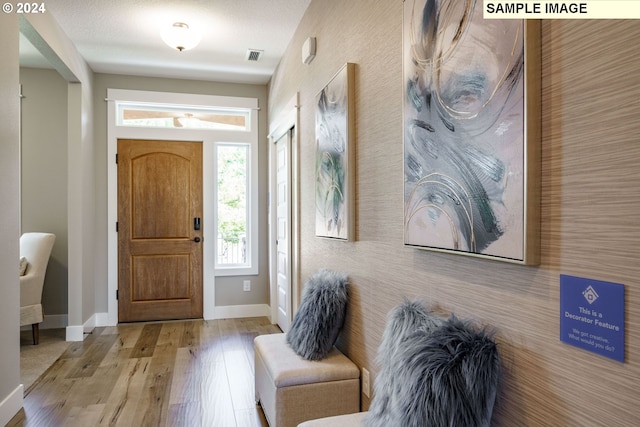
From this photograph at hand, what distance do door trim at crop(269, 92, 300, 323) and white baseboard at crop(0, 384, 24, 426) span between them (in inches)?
75.9

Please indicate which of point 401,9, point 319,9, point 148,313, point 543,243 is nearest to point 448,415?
point 543,243

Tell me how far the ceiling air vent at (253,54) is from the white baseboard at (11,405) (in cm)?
318

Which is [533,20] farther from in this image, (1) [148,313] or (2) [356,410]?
(1) [148,313]

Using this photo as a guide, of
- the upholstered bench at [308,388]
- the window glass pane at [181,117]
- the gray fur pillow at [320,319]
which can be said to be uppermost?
the window glass pane at [181,117]

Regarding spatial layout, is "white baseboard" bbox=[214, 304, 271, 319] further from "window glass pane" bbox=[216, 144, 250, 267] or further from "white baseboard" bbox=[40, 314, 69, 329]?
"white baseboard" bbox=[40, 314, 69, 329]

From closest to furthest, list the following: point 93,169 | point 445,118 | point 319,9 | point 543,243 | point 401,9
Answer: point 543,243, point 445,118, point 401,9, point 319,9, point 93,169

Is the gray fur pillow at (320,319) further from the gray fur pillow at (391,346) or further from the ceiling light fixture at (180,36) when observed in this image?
the ceiling light fixture at (180,36)

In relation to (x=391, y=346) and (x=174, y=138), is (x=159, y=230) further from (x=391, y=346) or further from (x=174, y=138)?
(x=391, y=346)

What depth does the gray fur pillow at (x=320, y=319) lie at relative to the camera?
2.15 meters

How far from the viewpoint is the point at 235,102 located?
4.89 m

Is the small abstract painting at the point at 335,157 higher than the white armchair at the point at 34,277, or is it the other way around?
A: the small abstract painting at the point at 335,157

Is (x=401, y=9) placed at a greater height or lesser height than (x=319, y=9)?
lesser

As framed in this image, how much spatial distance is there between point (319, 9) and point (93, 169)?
303 centimetres

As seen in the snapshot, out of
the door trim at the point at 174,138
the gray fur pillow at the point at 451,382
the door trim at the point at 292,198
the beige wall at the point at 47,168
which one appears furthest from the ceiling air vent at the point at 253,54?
the gray fur pillow at the point at 451,382
